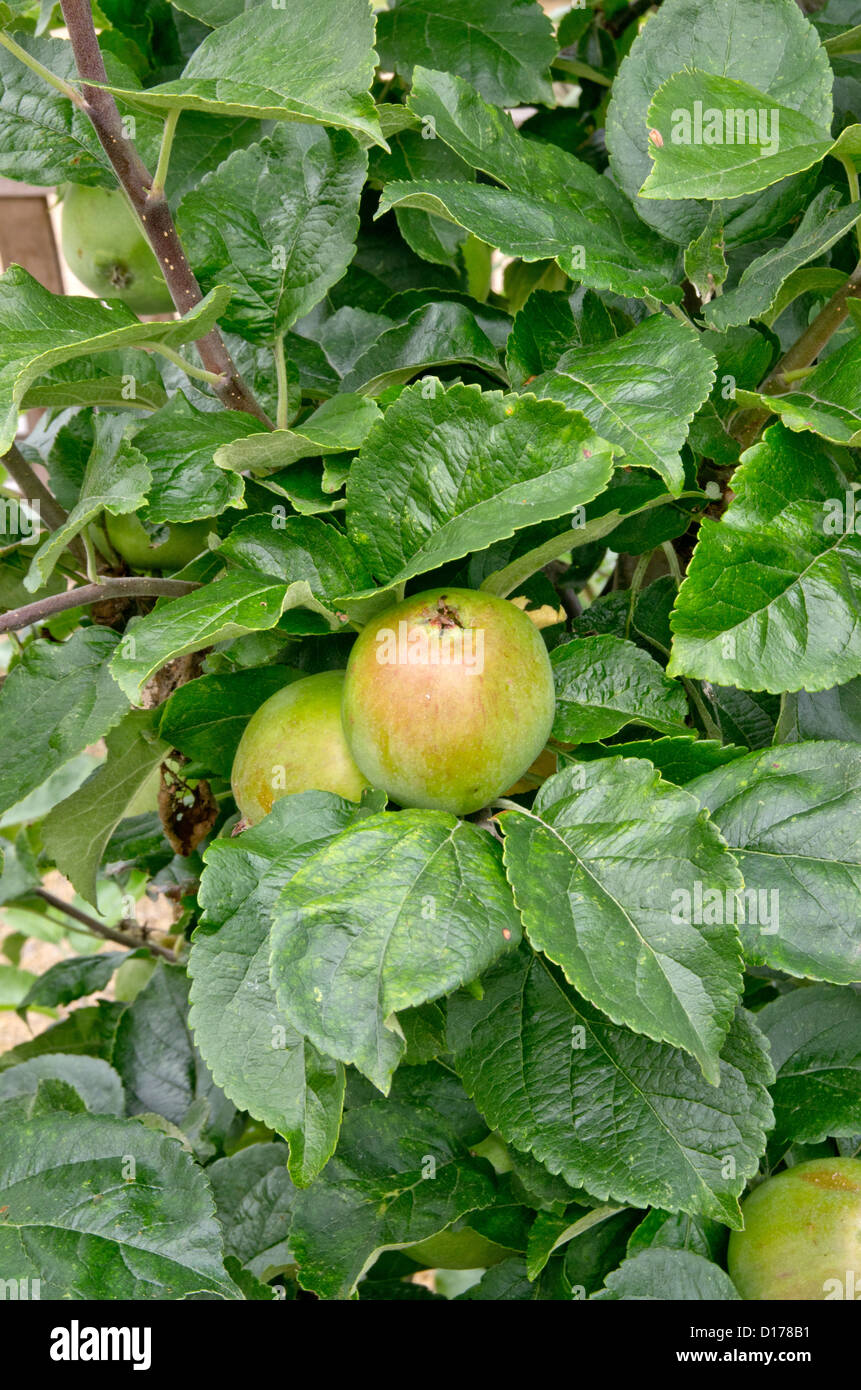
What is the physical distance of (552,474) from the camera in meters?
0.59

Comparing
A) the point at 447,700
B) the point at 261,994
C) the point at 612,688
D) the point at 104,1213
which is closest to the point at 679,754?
the point at 612,688

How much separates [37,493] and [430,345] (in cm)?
36

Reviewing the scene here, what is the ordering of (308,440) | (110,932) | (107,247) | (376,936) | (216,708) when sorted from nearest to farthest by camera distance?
(376,936) < (308,440) < (216,708) < (107,247) < (110,932)

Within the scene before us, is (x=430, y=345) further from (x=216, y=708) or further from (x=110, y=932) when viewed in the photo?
(x=110, y=932)

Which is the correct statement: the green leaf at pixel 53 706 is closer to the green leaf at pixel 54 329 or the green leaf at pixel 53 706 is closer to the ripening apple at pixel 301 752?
the ripening apple at pixel 301 752

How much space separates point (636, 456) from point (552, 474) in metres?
0.05

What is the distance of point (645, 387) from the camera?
0.64m

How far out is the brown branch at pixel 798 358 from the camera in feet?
2.48

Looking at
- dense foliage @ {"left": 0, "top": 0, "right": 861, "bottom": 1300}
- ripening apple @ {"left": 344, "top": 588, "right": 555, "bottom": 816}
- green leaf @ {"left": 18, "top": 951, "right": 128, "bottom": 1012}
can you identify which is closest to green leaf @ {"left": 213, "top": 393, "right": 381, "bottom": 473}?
dense foliage @ {"left": 0, "top": 0, "right": 861, "bottom": 1300}

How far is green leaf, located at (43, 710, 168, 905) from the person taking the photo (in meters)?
0.88

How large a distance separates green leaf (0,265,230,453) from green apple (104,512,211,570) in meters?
0.24

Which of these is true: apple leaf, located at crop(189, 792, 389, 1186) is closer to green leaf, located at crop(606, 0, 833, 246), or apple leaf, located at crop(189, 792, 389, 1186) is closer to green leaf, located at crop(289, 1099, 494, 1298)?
green leaf, located at crop(289, 1099, 494, 1298)

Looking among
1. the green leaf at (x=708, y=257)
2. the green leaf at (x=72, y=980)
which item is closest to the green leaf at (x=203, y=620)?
the green leaf at (x=708, y=257)

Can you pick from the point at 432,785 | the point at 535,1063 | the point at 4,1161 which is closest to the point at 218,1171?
the point at 4,1161
